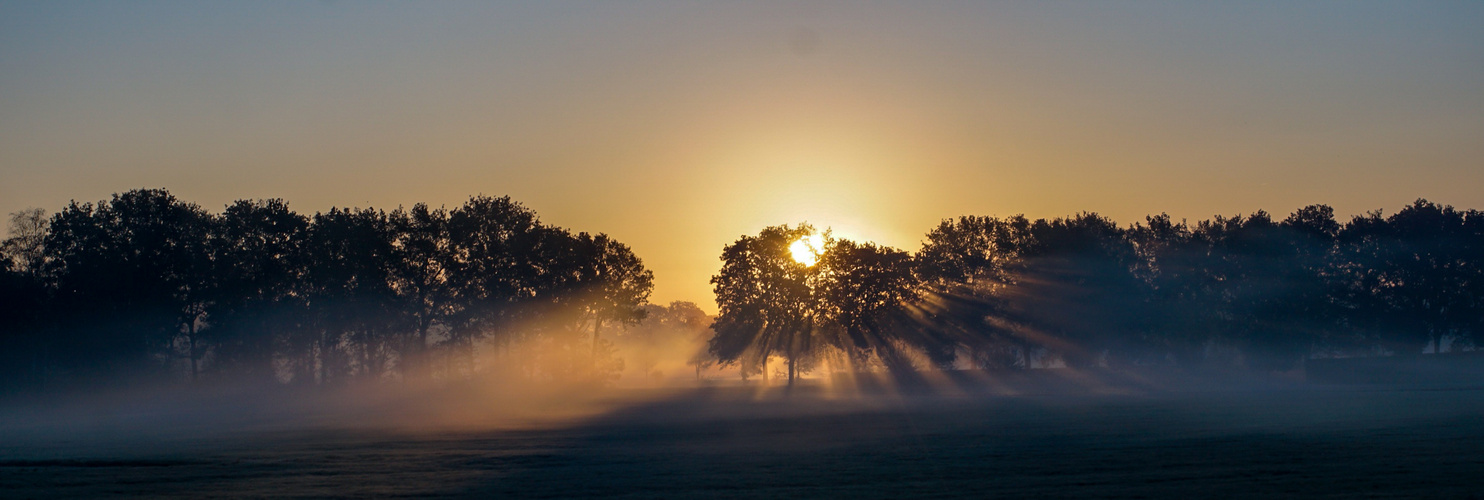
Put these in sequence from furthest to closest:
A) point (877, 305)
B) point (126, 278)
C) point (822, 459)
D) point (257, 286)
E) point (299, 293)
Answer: point (877, 305) → point (299, 293) → point (257, 286) → point (126, 278) → point (822, 459)

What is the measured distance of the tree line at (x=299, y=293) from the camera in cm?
6800

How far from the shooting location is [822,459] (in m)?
23.1

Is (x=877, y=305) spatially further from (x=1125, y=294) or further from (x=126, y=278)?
(x=126, y=278)

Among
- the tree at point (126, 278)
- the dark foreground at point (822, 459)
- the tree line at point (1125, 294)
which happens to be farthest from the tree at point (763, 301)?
the dark foreground at point (822, 459)

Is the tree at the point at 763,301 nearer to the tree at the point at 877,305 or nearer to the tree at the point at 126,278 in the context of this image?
the tree at the point at 877,305

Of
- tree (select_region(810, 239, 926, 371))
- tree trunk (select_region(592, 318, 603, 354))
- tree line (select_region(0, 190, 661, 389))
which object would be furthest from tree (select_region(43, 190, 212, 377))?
tree (select_region(810, 239, 926, 371))

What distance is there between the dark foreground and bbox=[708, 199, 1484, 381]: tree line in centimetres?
5208

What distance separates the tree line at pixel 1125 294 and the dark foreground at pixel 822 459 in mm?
52075

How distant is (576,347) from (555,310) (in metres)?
3.95

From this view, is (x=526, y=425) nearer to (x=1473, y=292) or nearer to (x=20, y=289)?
(x=20, y=289)

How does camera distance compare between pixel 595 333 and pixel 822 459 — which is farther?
pixel 595 333

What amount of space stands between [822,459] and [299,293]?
2802 inches

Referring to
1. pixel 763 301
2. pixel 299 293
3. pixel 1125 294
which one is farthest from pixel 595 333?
pixel 1125 294

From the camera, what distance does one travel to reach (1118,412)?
135 feet
